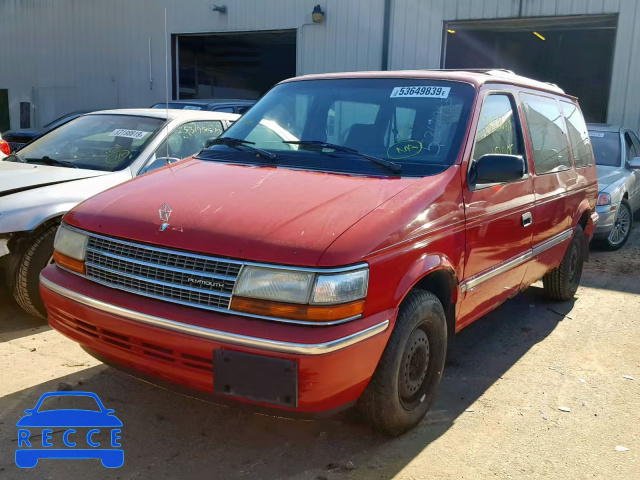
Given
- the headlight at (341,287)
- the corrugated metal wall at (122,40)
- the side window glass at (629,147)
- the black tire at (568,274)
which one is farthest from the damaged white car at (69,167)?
the corrugated metal wall at (122,40)

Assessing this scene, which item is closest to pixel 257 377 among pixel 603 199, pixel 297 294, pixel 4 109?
pixel 297 294

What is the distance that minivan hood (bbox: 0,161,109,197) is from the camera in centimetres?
432

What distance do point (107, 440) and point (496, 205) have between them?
2.52 m

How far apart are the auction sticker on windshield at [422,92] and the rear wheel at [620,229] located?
5.03 metres

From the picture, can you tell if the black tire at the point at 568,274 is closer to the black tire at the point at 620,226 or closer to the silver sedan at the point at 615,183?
the silver sedan at the point at 615,183

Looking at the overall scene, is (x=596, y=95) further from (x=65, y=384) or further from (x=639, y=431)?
(x=65, y=384)

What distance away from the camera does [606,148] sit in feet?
28.4

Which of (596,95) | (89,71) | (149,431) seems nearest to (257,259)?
(149,431)

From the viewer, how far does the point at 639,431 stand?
3295 mm

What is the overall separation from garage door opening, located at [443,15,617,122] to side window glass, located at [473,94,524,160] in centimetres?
1044

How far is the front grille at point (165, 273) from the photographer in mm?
2574

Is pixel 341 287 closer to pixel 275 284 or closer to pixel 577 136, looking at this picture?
pixel 275 284

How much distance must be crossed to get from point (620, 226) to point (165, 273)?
7021 millimetres

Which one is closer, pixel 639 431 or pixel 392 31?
pixel 639 431
